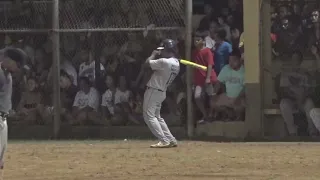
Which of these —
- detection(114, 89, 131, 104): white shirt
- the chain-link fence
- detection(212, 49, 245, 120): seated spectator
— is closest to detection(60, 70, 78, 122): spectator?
the chain-link fence

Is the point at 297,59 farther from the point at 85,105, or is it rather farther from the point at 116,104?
the point at 85,105

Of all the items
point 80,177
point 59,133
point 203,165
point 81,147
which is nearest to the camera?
point 80,177

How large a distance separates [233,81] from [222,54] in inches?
24.8

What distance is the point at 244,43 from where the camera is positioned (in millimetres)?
16016

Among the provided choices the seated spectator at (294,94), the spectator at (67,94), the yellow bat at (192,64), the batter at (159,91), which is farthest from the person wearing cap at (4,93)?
the seated spectator at (294,94)

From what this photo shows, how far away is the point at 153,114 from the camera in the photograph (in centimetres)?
1398

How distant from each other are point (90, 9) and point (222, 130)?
4101mm

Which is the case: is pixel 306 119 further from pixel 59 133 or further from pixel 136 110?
pixel 59 133

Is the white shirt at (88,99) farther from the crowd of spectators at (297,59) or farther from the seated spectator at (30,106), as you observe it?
the crowd of spectators at (297,59)

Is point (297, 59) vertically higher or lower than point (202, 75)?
higher

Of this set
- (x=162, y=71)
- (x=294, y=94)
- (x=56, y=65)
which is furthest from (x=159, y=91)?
(x=56, y=65)

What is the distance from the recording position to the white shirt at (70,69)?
1708 cm

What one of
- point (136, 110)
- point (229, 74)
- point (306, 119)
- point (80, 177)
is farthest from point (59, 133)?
point (80, 177)

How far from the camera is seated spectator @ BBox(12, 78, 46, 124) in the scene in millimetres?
17062
